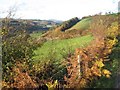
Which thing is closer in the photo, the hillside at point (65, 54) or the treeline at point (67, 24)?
the hillside at point (65, 54)

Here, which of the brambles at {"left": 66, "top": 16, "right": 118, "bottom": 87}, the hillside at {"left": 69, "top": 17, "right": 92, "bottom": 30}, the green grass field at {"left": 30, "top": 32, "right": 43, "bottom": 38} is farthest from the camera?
the green grass field at {"left": 30, "top": 32, "right": 43, "bottom": 38}

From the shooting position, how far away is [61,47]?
9.55 m

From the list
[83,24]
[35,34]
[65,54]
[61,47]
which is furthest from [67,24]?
[35,34]

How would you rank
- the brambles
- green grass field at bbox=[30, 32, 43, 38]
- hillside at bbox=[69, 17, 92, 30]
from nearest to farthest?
the brambles
hillside at bbox=[69, 17, 92, 30]
green grass field at bbox=[30, 32, 43, 38]

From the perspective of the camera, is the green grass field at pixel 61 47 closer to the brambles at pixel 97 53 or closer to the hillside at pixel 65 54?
the hillside at pixel 65 54

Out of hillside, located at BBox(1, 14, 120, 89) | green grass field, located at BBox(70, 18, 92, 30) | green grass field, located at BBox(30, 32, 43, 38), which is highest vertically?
green grass field, located at BBox(70, 18, 92, 30)

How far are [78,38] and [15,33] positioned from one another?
1595mm

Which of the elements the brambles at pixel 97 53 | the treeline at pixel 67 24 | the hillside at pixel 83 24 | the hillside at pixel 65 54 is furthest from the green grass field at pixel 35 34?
the brambles at pixel 97 53

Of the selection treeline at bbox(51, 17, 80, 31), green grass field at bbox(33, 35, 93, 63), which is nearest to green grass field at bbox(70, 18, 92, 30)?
treeline at bbox(51, 17, 80, 31)

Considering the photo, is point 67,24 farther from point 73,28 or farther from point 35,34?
point 35,34

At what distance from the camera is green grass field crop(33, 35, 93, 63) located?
9398 millimetres

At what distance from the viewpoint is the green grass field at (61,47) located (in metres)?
9.40

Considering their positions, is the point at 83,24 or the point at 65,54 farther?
the point at 83,24

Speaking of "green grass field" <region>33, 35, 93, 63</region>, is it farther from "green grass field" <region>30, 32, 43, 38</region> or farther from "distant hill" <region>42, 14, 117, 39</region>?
"green grass field" <region>30, 32, 43, 38</region>
